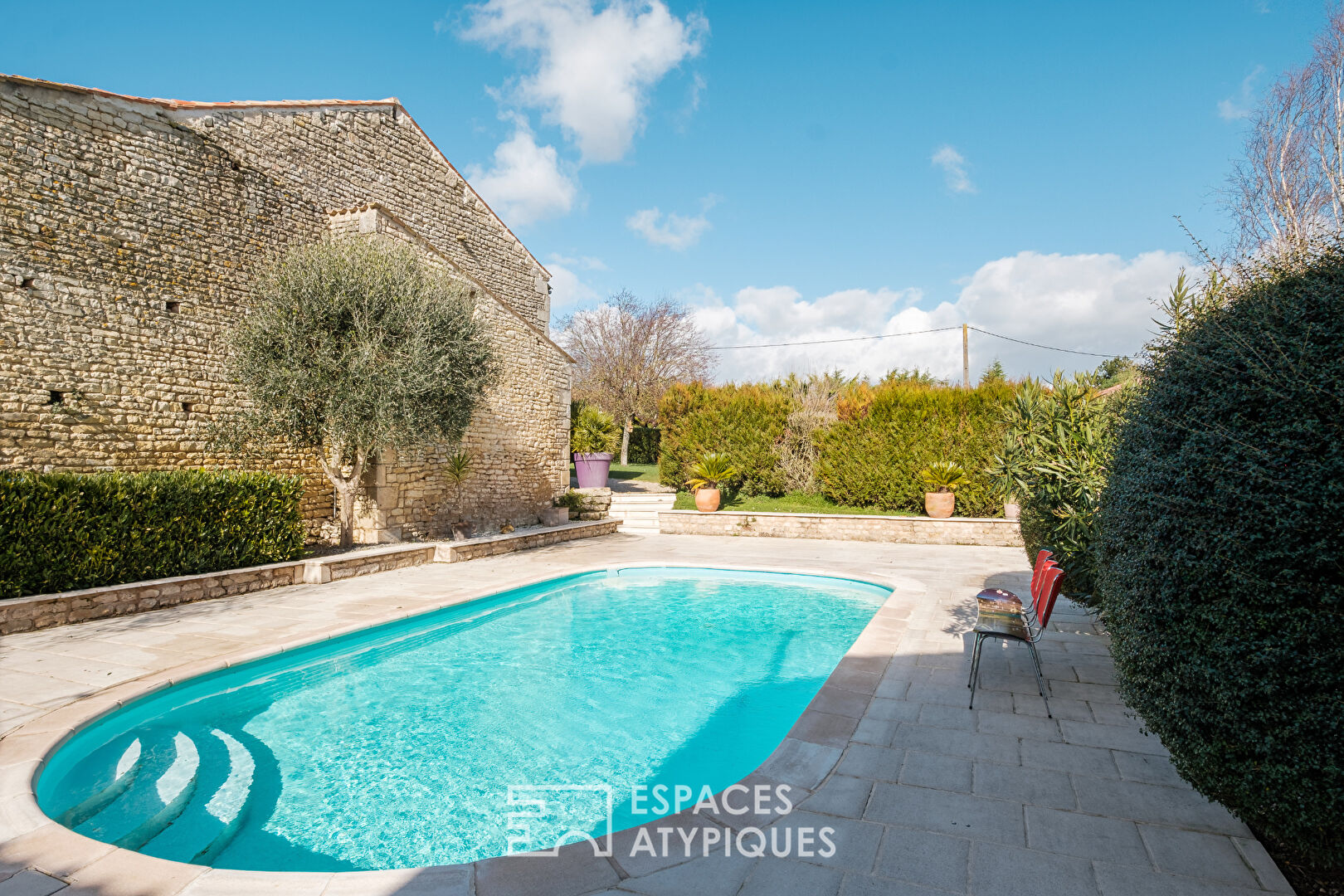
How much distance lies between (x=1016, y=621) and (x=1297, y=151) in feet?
64.2

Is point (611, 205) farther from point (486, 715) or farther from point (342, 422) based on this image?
point (486, 715)

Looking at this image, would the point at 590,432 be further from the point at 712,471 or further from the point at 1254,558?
the point at 1254,558

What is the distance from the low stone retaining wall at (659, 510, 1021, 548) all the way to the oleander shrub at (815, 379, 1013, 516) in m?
1.12

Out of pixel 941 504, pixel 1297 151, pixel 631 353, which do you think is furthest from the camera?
pixel 631 353

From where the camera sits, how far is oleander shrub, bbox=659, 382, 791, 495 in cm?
1565

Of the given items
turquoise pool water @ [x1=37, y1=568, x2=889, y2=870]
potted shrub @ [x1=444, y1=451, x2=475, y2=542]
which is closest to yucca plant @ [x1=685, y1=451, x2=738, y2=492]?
potted shrub @ [x1=444, y1=451, x2=475, y2=542]

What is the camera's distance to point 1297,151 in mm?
15914

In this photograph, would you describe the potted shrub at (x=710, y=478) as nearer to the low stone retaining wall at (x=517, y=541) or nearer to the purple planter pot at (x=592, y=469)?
the low stone retaining wall at (x=517, y=541)

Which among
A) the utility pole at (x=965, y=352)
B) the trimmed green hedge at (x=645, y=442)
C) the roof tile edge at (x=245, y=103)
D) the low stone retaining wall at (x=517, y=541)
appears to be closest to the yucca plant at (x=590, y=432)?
the low stone retaining wall at (x=517, y=541)

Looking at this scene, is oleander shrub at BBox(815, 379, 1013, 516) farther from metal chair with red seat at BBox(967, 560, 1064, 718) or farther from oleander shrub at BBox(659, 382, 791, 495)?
metal chair with red seat at BBox(967, 560, 1064, 718)

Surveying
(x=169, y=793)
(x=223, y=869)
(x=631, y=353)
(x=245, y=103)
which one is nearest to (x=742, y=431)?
(x=245, y=103)

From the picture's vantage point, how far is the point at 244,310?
31.2ft

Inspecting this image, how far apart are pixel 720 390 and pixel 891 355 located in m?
15.9

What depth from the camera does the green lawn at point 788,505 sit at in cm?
1420
